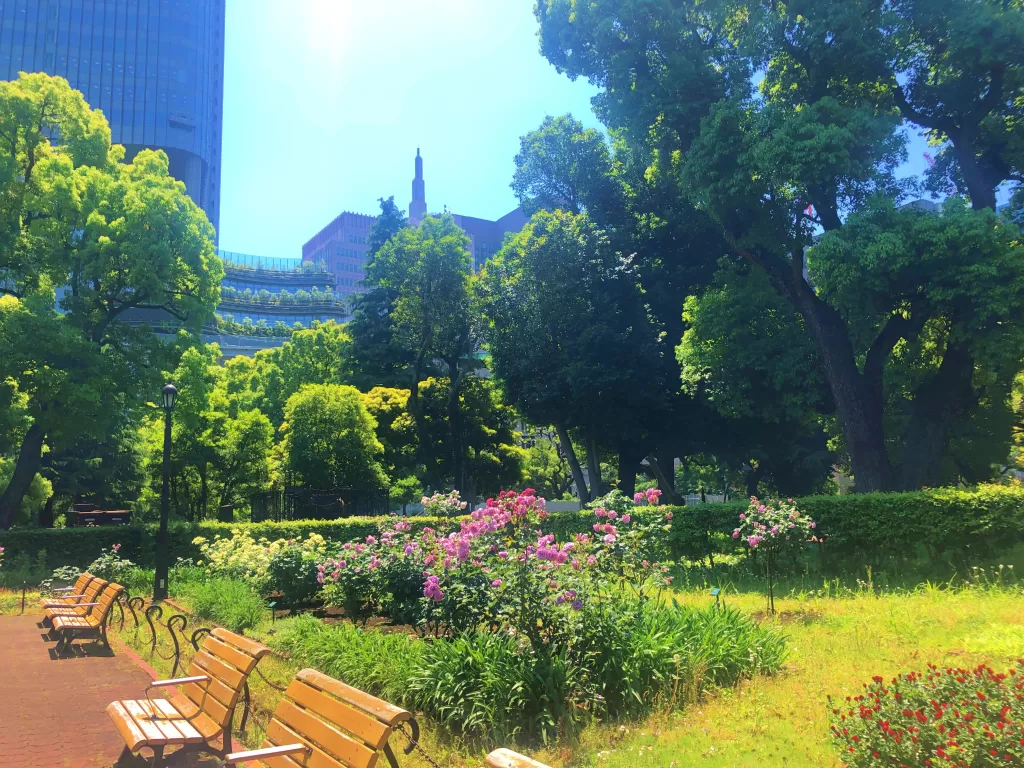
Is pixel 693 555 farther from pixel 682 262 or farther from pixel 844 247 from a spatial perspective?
pixel 682 262

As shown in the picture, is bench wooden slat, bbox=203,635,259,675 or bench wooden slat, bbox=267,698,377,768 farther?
bench wooden slat, bbox=203,635,259,675

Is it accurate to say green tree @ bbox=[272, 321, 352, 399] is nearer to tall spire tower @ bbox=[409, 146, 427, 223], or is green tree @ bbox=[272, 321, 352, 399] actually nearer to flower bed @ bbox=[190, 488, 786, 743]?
flower bed @ bbox=[190, 488, 786, 743]

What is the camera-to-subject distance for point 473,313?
32969 millimetres

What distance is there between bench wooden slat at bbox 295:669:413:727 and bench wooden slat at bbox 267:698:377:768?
0.14 meters

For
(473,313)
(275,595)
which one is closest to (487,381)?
(473,313)

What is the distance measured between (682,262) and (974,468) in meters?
12.8

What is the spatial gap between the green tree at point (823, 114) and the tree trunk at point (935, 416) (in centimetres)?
5

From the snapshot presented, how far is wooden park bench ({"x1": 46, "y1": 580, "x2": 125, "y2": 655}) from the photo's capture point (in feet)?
28.3

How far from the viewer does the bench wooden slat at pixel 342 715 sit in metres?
3.01

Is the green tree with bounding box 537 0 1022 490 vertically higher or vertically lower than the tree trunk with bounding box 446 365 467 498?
higher

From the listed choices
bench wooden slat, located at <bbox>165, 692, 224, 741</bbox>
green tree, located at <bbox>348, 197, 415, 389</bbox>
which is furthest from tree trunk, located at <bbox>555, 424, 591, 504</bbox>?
bench wooden slat, located at <bbox>165, 692, 224, 741</bbox>

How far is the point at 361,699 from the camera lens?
11.1ft

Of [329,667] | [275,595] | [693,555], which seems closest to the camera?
[329,667]

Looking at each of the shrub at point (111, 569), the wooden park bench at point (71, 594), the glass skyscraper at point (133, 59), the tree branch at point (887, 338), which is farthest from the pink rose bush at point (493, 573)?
the glass skyscraper at point (133, 59)
